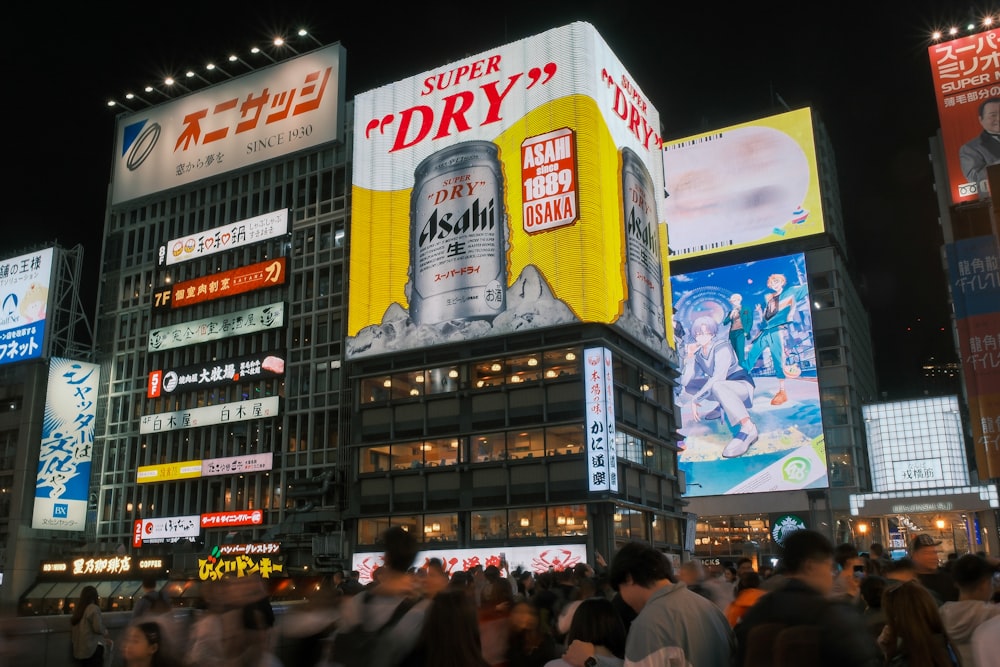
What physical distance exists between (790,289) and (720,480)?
1751 cm

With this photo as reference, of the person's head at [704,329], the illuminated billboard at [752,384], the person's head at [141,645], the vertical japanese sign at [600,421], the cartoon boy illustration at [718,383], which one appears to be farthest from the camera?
the person's head at [704,329]

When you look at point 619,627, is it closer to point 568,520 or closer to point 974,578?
point 974,578

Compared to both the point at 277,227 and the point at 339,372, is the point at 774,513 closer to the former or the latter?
the point at 339,372

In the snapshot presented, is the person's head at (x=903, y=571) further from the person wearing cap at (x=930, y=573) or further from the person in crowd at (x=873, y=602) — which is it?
the person wearing cap at (x=930, y=573)

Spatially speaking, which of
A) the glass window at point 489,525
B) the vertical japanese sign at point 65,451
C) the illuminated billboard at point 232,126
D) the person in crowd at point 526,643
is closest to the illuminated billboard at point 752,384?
the glass window at point 489,525

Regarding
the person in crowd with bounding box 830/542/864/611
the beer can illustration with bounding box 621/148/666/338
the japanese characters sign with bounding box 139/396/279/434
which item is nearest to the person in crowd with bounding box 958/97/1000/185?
the beer can illustration with bounding box 621/148/666/338

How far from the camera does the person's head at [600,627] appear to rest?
5715 mm

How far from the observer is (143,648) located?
6.14 m

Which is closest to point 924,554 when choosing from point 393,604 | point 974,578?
point 974,578

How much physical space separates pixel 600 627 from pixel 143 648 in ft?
10.2

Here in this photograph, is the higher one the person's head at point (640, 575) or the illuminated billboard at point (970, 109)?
the illuminated billboard at point (970, 109)

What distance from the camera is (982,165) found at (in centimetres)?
4184

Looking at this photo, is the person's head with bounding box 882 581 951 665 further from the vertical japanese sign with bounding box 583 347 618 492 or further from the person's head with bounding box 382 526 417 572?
the vertical japanese sign with bounding box 583 347 618 492

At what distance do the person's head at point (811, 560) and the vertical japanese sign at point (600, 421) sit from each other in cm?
4061
